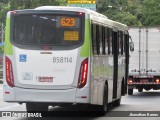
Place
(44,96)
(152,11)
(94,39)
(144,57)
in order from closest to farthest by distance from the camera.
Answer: (44,96) → (94,39) → (144,57) → (152,11)

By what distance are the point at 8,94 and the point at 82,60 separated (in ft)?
6.94

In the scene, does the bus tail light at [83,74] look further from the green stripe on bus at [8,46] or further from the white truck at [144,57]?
the white truck at [144,57]

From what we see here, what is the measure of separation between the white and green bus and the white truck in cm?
1398

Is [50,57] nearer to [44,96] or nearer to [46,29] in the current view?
[46,29]

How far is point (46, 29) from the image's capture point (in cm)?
1482

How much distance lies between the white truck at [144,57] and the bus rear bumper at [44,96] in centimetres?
1470

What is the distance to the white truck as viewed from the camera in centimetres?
2894

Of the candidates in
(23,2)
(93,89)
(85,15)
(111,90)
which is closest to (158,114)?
(111,90)

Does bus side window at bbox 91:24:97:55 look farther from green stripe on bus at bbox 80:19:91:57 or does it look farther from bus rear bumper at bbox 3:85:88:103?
bus rear bumper at bbox 3:85:88:103

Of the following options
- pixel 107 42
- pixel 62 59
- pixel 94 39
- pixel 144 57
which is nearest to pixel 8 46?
pixel 62 59

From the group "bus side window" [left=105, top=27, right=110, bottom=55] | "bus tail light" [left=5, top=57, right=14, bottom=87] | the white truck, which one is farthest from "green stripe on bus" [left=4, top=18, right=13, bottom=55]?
the white truck

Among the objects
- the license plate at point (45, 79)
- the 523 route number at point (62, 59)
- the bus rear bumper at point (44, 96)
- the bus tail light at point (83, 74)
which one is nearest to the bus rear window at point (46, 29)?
the 523 route number at point (62, 59)

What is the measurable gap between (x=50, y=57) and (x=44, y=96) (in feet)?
3.33

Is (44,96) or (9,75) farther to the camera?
(9,75)
